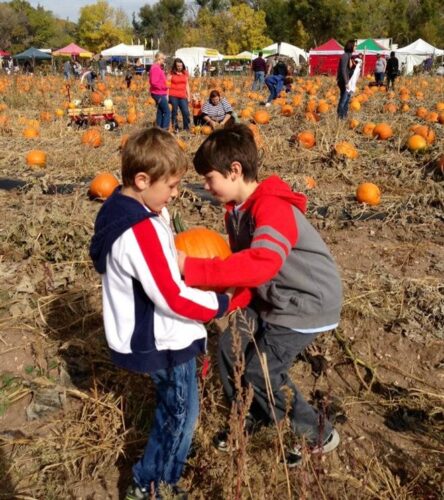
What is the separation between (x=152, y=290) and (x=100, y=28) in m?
84.6

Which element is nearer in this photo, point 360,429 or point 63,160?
point 360,429

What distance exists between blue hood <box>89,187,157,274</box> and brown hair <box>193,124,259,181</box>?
439 millimetres

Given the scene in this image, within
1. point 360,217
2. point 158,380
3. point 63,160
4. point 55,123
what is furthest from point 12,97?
point 158,380

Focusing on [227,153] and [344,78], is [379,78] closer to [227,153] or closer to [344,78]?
[344,78]

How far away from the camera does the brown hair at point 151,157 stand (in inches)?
71.6

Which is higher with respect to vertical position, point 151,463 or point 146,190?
point 146,190

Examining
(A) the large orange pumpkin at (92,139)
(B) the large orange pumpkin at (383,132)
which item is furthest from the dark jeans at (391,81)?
(A) the large orange pumpkin at (92,139)

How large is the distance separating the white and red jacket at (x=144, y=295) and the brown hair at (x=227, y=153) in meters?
0.45

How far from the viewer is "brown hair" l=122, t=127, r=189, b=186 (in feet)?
5.96

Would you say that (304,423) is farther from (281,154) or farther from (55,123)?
(55,123)

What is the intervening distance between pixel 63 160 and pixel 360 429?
591cm

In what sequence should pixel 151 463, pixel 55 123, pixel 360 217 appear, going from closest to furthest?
pixel 151 463 < pixel 360 217 < pixel 55 123

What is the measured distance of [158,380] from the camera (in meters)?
1.97

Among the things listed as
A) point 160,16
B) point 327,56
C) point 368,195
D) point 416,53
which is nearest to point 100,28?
point 160,16
